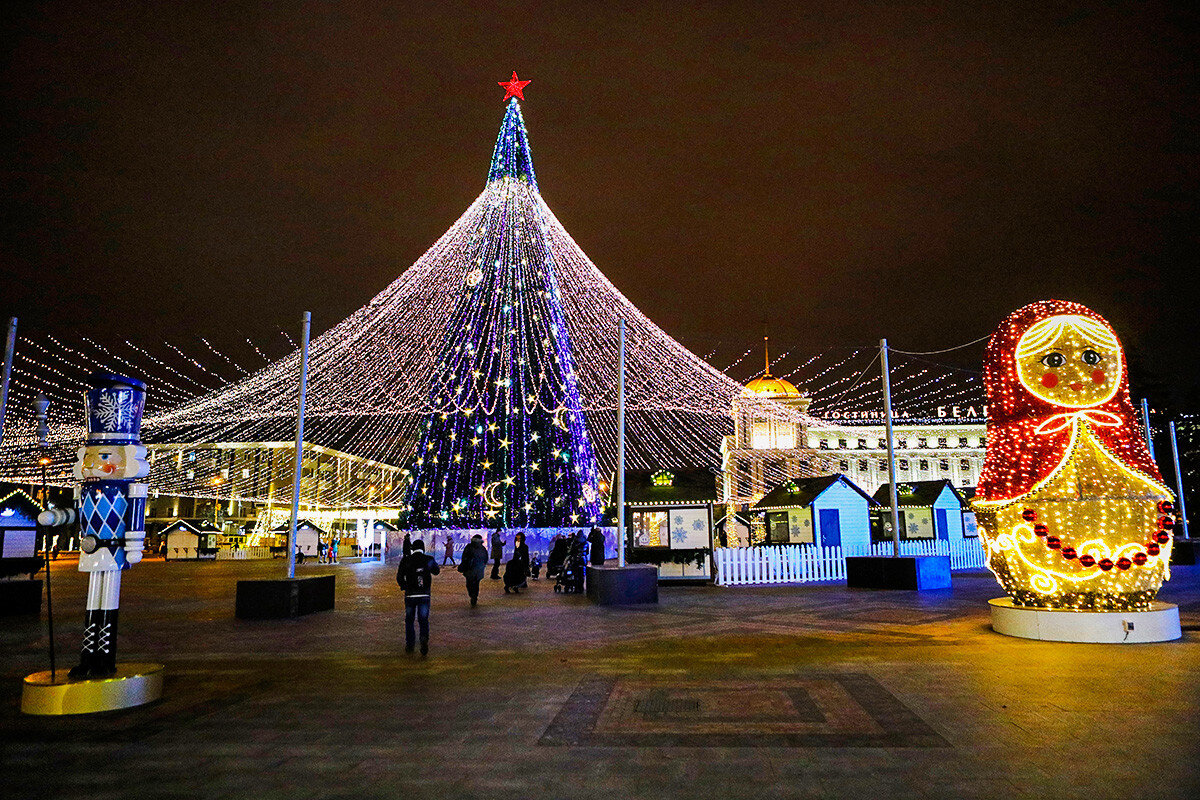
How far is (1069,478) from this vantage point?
33.3ft

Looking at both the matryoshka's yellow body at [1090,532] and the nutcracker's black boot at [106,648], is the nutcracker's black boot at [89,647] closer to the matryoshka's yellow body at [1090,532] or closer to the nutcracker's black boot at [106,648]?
the nutcracker's black boot at [106,648]

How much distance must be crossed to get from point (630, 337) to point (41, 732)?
13799 mm

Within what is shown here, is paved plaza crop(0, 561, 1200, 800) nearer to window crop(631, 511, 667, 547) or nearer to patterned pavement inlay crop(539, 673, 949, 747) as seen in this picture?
patterned pavement inlay crop(539, 673, 949, 747)

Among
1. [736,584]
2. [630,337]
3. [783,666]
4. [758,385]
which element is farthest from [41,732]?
[758,385]

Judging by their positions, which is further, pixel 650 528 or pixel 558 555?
pixel 650 528

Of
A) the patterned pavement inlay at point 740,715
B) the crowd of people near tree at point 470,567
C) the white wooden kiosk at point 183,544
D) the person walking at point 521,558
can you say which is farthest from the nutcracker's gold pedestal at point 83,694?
the white wooden kiosk at point 183,544

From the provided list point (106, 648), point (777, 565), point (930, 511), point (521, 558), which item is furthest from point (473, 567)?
point (930, 511)

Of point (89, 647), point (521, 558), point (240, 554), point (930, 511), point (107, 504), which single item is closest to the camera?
point (89, 647)

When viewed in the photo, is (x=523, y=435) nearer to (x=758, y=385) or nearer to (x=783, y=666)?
(x=783, y=666)

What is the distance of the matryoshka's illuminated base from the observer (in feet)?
31.7

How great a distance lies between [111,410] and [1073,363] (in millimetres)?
11669

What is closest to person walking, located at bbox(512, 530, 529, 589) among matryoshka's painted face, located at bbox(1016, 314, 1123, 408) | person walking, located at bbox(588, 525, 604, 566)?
person walking, located at bbox(588, 525, 604, 566)

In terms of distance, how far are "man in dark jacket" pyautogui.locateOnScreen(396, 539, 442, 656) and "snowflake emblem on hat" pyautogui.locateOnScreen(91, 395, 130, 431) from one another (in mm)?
3724

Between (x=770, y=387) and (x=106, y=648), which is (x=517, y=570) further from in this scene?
(x=770, y=387)
